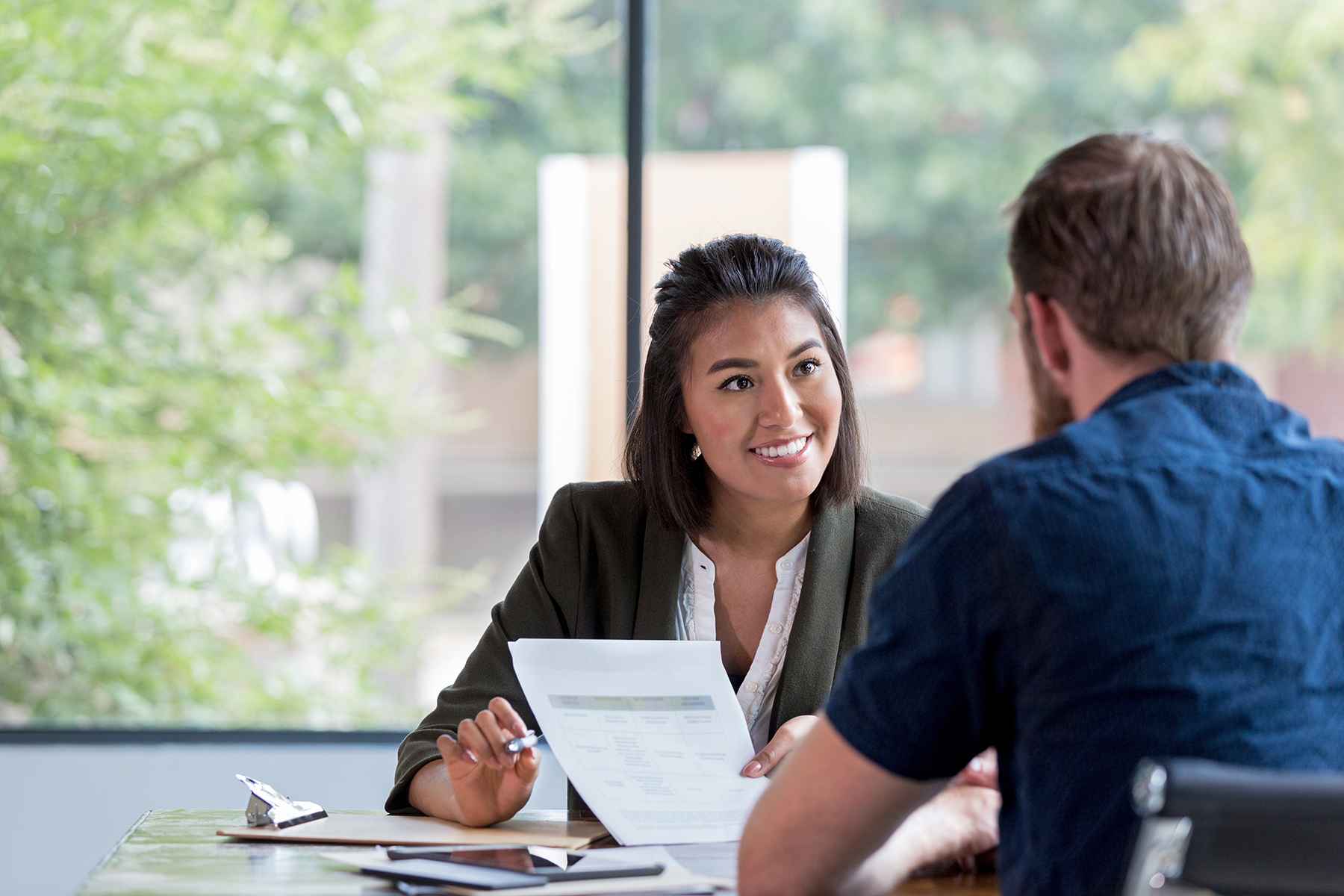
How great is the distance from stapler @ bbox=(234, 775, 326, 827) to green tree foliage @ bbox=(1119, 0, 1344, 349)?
3.67 meters

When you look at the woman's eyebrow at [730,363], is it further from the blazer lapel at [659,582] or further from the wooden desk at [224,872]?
the wooden desk at [224,872]

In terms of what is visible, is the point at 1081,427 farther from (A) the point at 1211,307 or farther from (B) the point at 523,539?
(B) the point at 523,539

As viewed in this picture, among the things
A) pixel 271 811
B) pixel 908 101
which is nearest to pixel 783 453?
pixel 271 811

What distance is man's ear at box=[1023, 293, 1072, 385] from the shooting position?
0.99m

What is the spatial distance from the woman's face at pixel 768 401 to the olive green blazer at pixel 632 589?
98mm

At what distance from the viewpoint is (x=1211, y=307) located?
96cm

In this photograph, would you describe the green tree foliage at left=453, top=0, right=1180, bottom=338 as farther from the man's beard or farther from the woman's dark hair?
the man's beard

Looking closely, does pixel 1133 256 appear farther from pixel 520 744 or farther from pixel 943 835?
pixel 520 744

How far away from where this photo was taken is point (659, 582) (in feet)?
5.74

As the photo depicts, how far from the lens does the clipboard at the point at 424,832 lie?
1.33 metres

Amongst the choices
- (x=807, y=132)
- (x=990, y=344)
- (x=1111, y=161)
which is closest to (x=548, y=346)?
(x=807, y=132)

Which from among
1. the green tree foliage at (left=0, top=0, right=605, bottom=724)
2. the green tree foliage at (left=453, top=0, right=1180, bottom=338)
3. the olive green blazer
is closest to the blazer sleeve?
the olive green blazer

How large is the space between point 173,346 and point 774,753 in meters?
2.54

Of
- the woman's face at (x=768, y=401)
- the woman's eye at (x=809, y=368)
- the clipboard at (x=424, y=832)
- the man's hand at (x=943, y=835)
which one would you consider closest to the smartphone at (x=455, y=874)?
the clipboard at (x=424, y=832)
